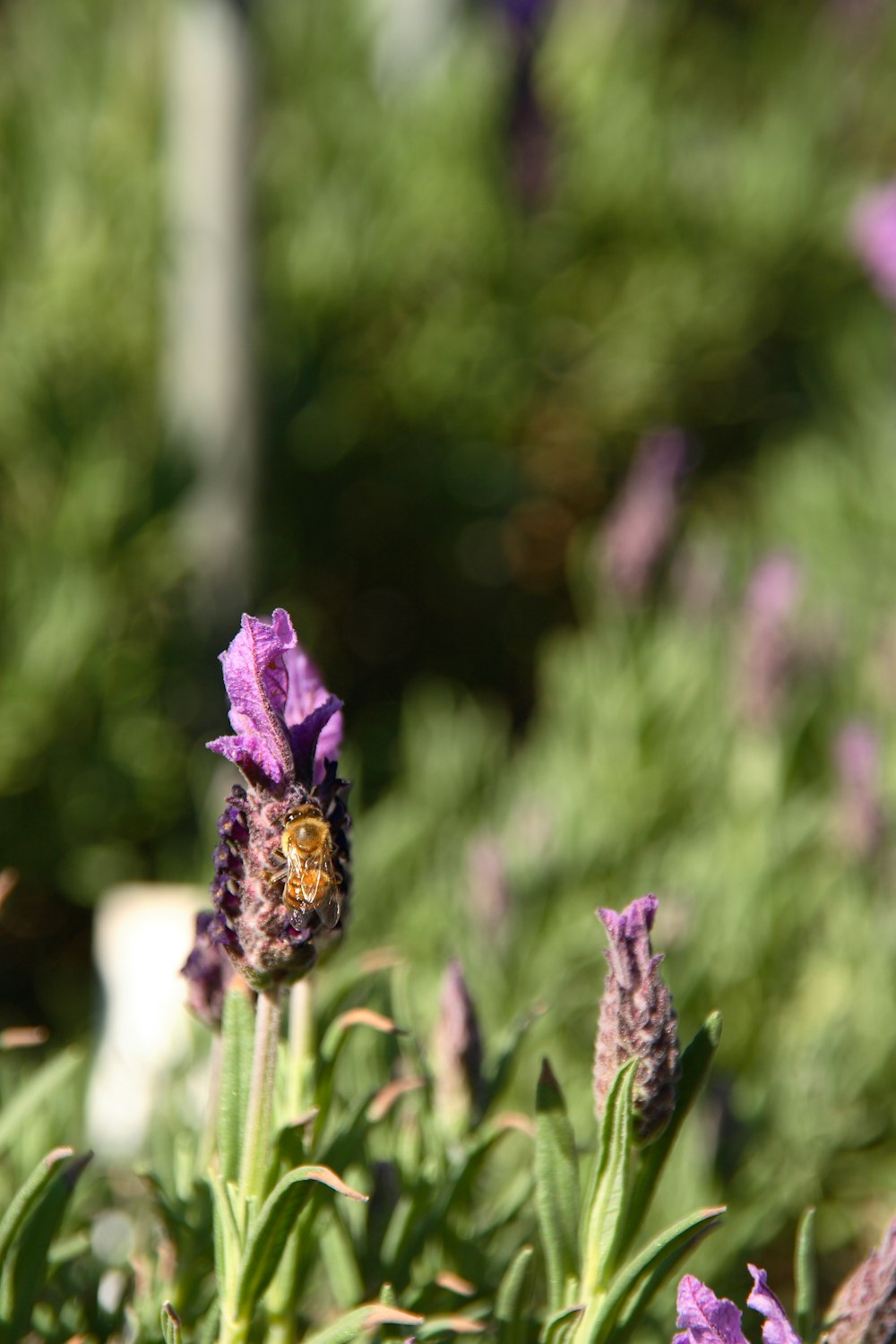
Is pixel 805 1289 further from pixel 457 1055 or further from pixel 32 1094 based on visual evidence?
pixel 32 1094

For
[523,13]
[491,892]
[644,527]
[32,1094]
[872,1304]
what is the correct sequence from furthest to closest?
[523,13] → [644,527] → [491,892] → [32,1094] → [872,1304]

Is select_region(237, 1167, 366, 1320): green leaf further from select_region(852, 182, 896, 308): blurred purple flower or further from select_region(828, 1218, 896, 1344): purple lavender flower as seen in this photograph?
select_region(852, 182, 896, 308): blurred purple flower

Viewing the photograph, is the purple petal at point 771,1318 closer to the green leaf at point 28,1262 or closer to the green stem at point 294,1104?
the green stem at point 294,1104

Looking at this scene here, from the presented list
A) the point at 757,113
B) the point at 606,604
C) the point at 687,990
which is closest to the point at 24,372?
the point at 606,604

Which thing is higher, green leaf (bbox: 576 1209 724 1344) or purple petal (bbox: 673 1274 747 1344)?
green leaf (bbox: 576 1209 724 1344)

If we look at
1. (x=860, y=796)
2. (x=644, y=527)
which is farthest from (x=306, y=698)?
(x=644, y=527)

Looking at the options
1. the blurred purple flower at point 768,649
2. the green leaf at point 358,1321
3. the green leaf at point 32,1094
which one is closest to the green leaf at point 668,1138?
the green leaf at point 358,1321

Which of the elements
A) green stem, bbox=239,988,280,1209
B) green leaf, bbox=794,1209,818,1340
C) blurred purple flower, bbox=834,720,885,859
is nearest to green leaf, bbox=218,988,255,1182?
green stem, bbox=239,988,280,1209
